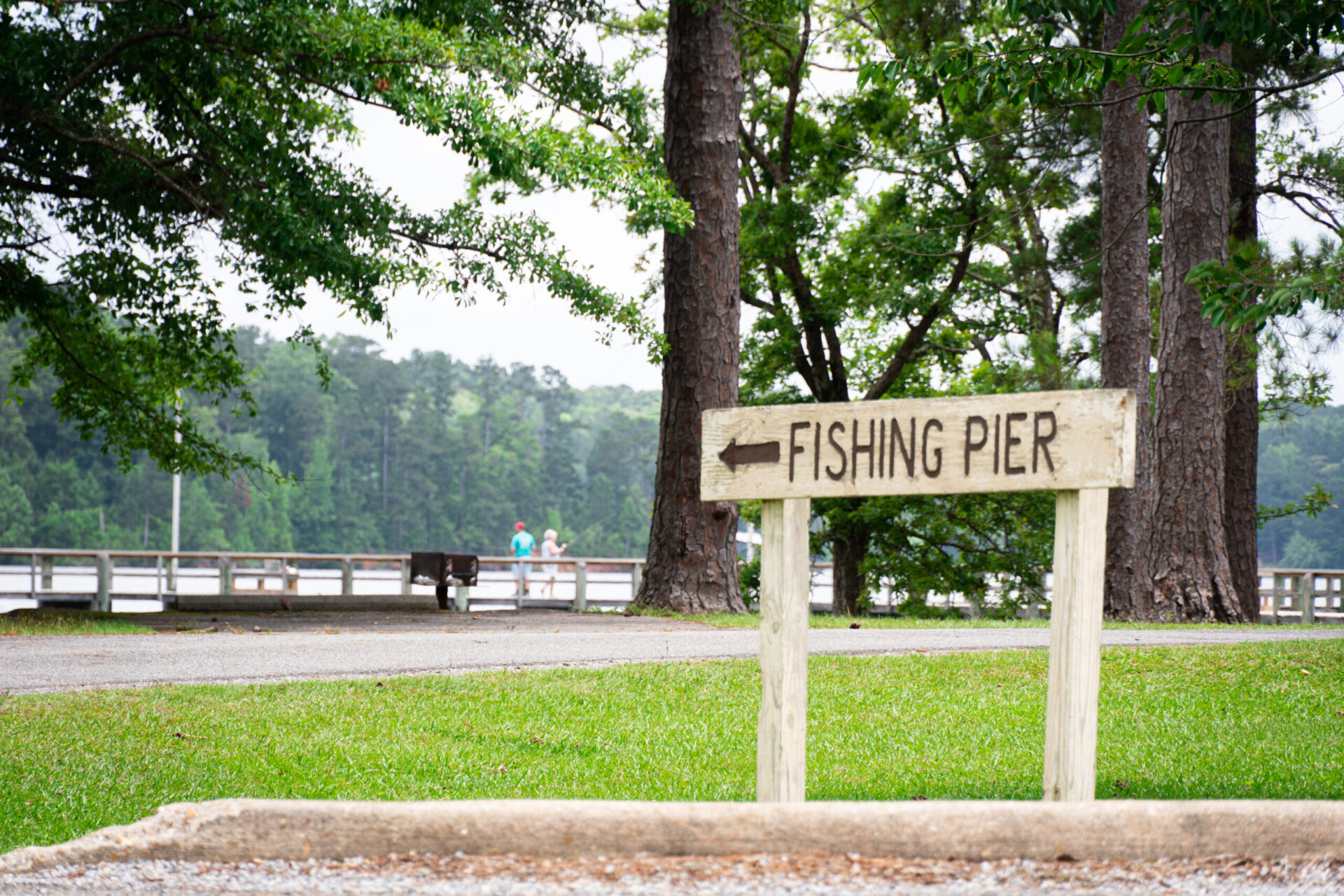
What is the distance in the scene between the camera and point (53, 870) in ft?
10.6

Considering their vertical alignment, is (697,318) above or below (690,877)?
above

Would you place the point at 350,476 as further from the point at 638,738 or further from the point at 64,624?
the point at 638,738

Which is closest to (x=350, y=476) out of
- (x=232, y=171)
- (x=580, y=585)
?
(x=580, y=585)

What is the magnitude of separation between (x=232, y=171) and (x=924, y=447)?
461 inches

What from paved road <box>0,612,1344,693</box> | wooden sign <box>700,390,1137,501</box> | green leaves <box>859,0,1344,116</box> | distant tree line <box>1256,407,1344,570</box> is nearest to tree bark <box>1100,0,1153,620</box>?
paved road <box>0,612,1344,693</box>

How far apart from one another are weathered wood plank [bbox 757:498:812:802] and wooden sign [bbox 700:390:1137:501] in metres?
0.13

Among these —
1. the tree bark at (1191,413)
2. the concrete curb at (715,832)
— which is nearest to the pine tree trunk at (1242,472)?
the tree bark at (1191,413)

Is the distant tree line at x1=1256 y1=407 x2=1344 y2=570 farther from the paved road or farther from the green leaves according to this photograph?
the green leaves

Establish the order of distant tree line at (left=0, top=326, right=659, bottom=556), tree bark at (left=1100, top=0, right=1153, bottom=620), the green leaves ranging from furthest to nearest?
distant tree line at (left=0, top=326, right=659, bottom=556) < tree bark at (left=1100, top=0, right=1153, bottom=620) < the green leaves

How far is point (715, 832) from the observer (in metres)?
3.26

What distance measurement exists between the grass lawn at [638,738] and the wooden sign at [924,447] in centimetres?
164

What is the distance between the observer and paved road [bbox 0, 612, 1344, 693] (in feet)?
26.0

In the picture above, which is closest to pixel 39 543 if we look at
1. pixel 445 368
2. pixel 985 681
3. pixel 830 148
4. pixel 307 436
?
pixel 307 436

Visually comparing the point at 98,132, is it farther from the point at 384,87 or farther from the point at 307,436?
the point at 307,436
